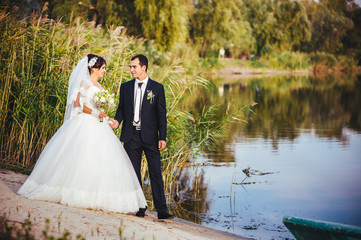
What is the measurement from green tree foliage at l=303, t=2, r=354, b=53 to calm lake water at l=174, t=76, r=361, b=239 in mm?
46614

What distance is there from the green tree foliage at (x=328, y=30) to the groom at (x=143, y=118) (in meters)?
61.2

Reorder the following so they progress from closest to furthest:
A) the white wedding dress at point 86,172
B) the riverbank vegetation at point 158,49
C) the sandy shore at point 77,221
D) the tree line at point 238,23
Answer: the sandy shore at point 77,221, the white wedding dress at point 86,172, the riverbank vegetation at point 158,49, the tree line at point 238,23

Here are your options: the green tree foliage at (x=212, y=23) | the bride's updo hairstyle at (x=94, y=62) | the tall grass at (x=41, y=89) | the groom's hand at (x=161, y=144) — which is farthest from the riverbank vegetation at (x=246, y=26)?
the groom's hand at (x=161, y=144)

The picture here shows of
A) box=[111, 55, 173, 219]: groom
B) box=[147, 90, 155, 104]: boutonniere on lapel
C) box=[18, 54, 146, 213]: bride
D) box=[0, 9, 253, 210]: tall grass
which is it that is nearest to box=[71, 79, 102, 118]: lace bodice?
box=[18, 54, 146, 213]: bride

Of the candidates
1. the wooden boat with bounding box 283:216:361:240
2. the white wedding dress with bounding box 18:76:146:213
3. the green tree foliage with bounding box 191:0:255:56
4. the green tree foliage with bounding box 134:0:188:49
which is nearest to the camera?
the wooden boat with bounding box 283:216:361:240

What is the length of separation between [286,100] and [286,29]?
99.7 ft

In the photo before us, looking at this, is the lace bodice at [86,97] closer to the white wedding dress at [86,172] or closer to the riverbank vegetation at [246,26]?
the white wedding dress at [86,172]

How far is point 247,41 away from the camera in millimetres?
55188

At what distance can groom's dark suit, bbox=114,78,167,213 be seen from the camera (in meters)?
6.01

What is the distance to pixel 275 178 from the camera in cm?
1080

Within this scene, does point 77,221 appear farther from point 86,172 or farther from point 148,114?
point 148,114

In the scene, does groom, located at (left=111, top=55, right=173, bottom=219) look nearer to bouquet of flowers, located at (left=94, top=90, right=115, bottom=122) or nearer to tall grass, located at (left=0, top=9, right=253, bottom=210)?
bouquet of flowers, located at (left=94, top=90, right=115, bottom=122)

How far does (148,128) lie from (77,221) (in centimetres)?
150

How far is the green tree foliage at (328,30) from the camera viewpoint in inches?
2520
